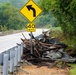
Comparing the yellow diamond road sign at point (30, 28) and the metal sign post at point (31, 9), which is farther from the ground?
the metal sign post at point (31, 9)

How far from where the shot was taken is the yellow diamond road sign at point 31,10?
17.8 meters

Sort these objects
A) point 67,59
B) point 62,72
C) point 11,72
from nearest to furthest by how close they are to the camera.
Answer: point 11,72 < point 62,72 < point 67,59

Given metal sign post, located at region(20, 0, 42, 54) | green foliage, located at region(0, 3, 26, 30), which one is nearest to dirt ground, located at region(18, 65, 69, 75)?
metal sign post, located at region(20, 0, 42, 54)

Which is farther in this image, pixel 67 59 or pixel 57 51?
pixel 57 51

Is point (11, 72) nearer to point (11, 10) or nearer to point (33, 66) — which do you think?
point (33, 66)

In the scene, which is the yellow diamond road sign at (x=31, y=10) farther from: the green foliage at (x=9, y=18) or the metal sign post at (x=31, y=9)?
the green foliage at (x=9, y=18)

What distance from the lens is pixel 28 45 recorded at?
64.1ft

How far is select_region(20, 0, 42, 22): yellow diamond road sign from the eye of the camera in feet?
58.4

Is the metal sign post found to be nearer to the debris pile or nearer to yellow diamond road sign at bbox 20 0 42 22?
yellow diamond road sign at bbox 20 0 42 22

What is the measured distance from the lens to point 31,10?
58.5 ft

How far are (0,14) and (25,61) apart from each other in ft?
331

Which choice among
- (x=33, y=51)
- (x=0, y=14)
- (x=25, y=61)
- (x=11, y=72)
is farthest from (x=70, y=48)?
(x=0, y=14)

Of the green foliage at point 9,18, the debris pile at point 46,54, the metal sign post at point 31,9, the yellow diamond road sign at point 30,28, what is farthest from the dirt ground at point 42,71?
the green foliage at point 9,18

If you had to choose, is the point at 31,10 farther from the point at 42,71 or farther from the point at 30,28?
the point at 42,71
